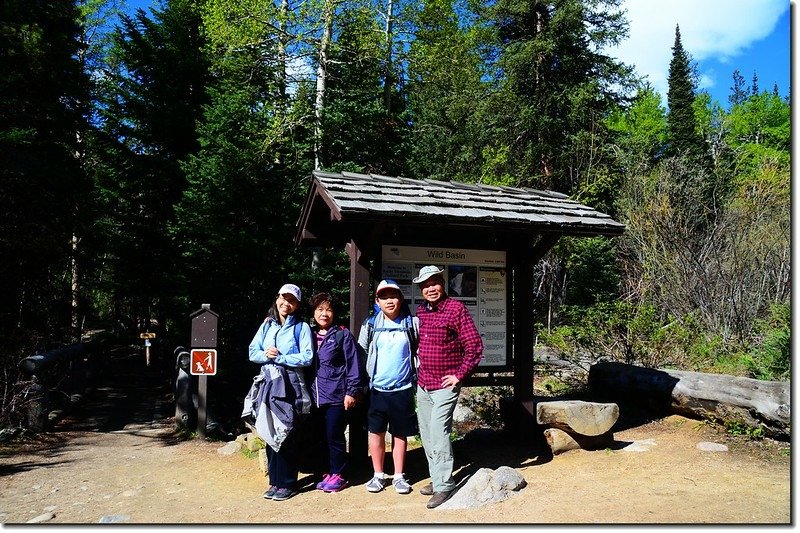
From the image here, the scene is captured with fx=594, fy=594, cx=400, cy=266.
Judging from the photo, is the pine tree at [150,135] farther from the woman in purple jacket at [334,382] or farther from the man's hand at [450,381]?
the man's hand at [450,381]

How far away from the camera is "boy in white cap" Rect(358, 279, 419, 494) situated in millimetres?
5266

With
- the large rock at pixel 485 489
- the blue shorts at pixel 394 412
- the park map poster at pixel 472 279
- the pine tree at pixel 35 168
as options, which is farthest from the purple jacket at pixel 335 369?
the pine tree at pixel 35 168

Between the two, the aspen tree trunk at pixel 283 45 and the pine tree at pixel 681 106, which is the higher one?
the pine tree at pixel 681 106

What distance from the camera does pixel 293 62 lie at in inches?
646

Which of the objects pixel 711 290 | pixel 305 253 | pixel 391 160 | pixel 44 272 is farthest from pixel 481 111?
pixel 44 272

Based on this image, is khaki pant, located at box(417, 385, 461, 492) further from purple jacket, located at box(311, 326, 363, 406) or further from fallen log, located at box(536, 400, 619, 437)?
fallen log, located at box(536, 400, 619, 437)

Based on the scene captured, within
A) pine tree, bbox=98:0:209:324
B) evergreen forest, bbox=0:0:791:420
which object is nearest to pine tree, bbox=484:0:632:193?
evergreen forest, bbox=0:0:791:420

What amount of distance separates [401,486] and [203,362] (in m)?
4.66

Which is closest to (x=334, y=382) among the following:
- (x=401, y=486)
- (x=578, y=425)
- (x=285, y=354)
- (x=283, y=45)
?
(x=285, y=354)

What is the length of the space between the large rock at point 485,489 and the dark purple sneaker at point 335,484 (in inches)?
42.1

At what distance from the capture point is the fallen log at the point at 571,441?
642cm

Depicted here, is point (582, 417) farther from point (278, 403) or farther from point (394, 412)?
point (278, 403)

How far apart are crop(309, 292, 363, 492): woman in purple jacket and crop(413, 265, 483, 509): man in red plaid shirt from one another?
642 millimetres

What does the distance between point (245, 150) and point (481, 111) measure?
10.6 meters
